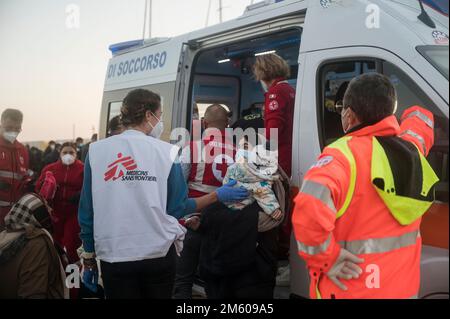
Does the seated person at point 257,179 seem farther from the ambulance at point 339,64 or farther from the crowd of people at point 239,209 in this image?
the ambulance at point 339,64

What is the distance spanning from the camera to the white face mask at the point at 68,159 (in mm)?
5117

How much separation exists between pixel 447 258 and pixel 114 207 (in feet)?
5.74

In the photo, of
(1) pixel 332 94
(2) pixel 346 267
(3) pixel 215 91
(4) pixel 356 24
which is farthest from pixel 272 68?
(3) pixel 215 91

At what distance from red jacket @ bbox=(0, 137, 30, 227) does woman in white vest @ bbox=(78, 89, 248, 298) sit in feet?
6.96

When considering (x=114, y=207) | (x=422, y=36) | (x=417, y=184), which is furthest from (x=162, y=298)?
(x=422, y=36)

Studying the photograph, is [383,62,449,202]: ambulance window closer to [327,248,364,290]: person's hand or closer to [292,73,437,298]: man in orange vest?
[292,73,437,298]: man in orange vest

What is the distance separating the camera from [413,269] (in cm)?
216

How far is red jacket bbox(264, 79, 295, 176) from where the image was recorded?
3676 mm

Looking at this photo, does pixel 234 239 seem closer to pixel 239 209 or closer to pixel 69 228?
pixel 239 209

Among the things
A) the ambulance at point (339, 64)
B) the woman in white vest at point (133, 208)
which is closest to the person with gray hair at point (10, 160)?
the ambulance at point (339, 64)

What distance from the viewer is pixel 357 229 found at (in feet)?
6.71

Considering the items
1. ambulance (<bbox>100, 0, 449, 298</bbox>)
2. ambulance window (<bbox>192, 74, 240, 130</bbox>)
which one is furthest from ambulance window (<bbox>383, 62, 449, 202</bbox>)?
ambulance window (<bbox>192, 74, 240, 130</bbox>)

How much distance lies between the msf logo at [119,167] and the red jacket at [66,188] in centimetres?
258

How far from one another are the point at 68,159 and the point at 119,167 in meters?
2.84
